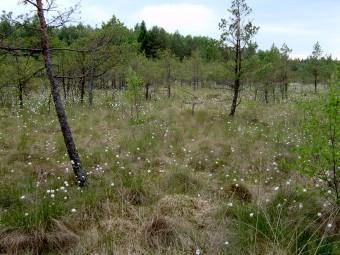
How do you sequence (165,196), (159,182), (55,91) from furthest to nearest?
(159,182)
(55,91)
(165,196)

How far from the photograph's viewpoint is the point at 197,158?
10.1 m

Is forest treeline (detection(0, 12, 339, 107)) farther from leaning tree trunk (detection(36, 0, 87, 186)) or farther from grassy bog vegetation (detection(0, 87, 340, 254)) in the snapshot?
grassy bog vegetation (detection(0, 87, 340, 254))

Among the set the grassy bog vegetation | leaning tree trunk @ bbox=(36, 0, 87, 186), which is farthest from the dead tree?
the grassy bog vegetation

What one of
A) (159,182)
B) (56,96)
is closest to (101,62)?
(56,96)

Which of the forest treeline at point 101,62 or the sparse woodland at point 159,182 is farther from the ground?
the forest treeline at point 101,62

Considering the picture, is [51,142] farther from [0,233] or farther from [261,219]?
[261,219]

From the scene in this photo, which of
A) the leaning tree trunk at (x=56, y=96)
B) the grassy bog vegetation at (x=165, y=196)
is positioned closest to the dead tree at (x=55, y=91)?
the leaning tree trunk at (x=56, y=96)

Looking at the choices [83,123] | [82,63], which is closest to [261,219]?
[83,123]

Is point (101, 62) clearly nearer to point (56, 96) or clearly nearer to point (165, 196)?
point (56, 96)

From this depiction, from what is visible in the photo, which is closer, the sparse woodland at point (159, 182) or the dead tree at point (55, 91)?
the sparse woodland at point (159, 182)

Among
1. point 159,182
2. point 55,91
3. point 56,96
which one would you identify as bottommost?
point 159,182

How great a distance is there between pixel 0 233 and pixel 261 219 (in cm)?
390

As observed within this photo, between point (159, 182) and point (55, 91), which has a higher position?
point (55, 91)

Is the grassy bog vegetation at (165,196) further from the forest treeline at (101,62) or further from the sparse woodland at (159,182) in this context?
the forest treeline at (101,62)
